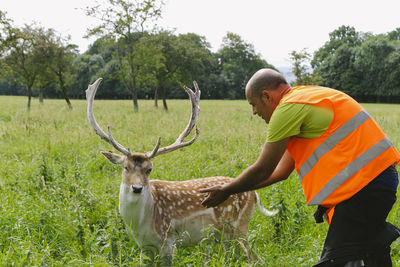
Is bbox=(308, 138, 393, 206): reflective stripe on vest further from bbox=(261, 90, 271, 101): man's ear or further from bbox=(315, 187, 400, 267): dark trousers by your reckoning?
bbox=(261, 90, 271, 101): man's ear

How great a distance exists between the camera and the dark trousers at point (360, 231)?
2.12 metres

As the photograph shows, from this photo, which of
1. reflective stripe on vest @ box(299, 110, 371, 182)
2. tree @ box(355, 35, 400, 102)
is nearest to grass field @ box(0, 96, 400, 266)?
reflective stripe on vest @ box(299, 110, 371, 182)

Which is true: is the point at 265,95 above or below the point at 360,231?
above

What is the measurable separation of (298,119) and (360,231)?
896 mm

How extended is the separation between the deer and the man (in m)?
1.36

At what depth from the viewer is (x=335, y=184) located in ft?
6.99

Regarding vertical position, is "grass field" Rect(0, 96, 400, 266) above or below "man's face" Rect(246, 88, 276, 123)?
below

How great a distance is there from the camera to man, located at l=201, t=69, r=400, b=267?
209 cm

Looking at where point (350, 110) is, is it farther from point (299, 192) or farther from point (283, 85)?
point (299, 192)

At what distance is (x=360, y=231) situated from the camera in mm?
2135

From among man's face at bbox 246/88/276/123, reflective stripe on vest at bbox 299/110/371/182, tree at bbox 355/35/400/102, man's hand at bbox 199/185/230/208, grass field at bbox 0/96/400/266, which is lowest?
grass field at bbox 0/96/400/266

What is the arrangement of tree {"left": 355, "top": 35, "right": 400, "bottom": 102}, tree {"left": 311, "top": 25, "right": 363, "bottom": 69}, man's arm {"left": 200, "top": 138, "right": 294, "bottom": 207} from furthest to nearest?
1. tree {"left": 311, "top": 25, "right": 363, "bottom": 69}
2. tree {"left": 355, "top": 35, "right": 400, "bottom": 102}
3. man's arm {"left": 200, "top": 138, "right": 294, "bottom": 207}

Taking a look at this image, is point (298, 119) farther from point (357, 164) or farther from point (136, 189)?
point (136, 189)

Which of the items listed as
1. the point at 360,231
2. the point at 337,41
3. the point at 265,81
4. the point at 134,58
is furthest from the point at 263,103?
the point at 337,41
